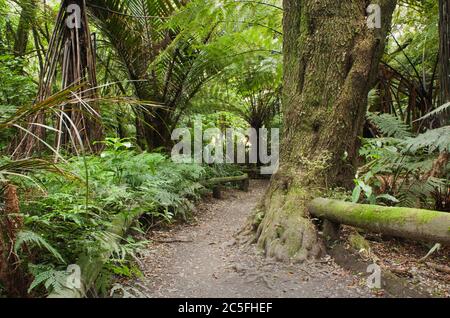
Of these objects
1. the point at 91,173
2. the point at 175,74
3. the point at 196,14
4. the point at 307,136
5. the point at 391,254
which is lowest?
the point at 391,254

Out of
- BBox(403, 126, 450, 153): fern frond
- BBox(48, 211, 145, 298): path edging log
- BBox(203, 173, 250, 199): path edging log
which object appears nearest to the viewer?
BBox(48, 211, 145, 298): path edging log

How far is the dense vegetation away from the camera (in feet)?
5.09

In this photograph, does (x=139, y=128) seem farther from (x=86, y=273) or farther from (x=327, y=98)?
(x=86, y=273)

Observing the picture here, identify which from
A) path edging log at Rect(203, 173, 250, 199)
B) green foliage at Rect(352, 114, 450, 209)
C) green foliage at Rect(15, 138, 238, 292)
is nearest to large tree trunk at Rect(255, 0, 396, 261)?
green foliage at Rect(352, 114, 450, 209)

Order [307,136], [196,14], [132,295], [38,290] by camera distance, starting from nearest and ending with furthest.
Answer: [38,290] → [132,295] → [307,136] → [196,14]

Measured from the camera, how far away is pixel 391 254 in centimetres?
252

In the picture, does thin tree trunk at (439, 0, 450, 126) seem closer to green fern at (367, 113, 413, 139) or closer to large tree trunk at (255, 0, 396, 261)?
green fern at (367, 113, 413, 139)

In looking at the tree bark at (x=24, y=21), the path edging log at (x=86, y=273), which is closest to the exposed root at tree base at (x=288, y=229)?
the path edging log at (x=86, y=273)

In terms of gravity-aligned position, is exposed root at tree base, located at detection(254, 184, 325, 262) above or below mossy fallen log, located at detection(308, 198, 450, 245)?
below

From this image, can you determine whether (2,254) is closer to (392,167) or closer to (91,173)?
(91,173)

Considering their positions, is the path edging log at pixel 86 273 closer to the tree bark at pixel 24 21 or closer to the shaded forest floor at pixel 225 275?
the shaded forest floor at pixel 225 275

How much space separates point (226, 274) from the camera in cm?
233
